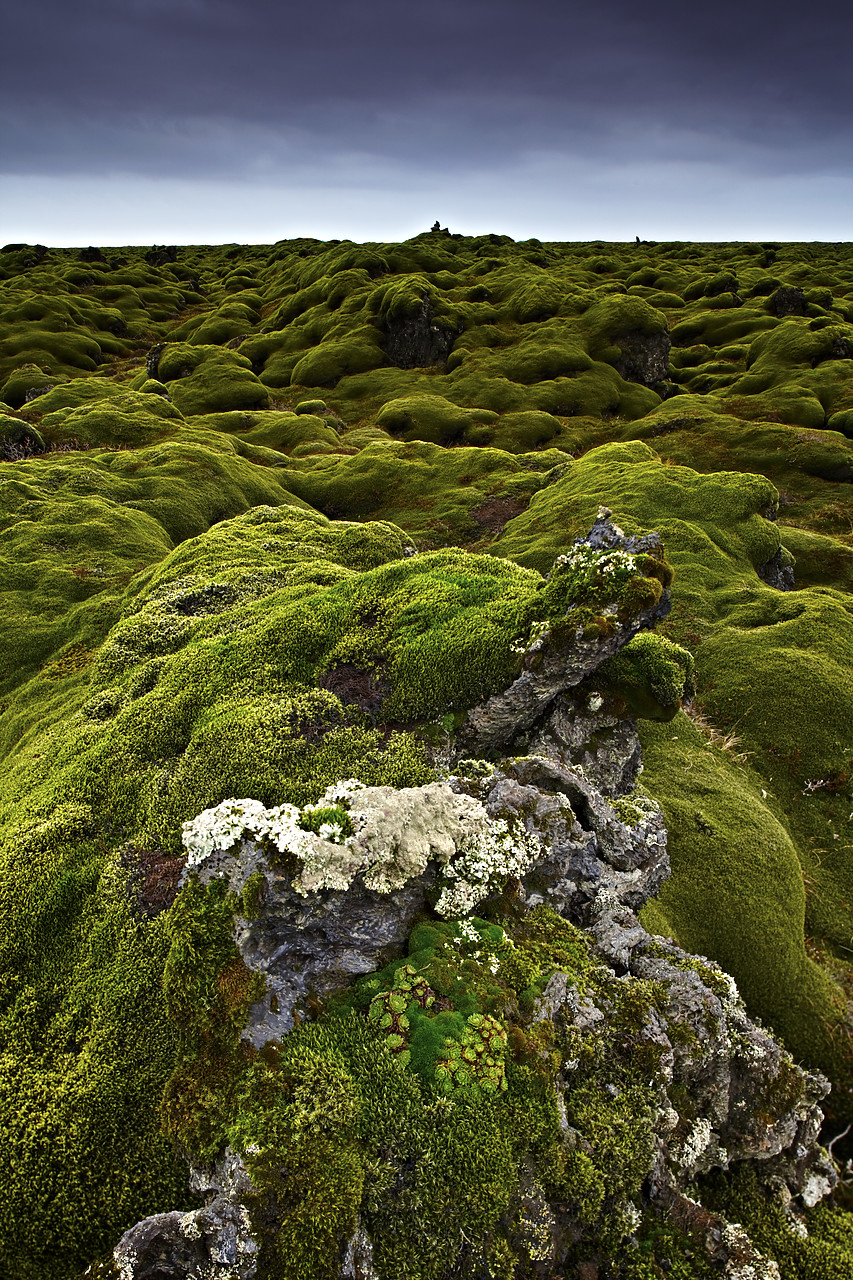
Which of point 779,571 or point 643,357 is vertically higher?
point 643,357

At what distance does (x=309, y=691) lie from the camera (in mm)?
9555

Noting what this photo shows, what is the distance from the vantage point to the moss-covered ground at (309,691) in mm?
5934

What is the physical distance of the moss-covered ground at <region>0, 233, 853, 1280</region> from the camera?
593 centimetres

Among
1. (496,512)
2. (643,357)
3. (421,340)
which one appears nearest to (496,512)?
(496,512)

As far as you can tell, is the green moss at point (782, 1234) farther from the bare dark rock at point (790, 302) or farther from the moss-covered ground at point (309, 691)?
the bare dark rock at point (790, 302)

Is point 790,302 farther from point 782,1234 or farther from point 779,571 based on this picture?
point 782,1234

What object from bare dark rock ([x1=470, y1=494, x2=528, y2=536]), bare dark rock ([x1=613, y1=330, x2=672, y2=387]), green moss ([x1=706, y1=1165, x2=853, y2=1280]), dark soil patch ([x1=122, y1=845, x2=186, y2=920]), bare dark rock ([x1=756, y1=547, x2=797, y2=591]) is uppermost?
bare dark rock ([x1=613, y1=330, x2=672, y2=387])

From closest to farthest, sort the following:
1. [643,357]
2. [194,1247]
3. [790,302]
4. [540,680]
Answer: [194,1247]
[540,680]
[643,357]
[790,302]

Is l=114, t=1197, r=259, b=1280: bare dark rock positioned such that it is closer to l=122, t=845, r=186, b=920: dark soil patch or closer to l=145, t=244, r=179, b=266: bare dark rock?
l=122, t=845, r=186, b=920: dark soil patch

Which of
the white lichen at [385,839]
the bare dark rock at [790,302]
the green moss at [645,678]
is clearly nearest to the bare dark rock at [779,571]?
the green moss at [645,678]

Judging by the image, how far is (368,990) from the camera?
6121 mm

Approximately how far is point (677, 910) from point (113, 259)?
518 ft

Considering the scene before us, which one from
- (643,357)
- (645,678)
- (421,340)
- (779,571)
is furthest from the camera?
(421,340)

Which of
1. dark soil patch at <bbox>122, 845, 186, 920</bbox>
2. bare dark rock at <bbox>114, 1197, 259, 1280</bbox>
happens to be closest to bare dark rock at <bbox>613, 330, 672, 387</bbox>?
dark soil patch at <bbox>122, 845, 186, 920</bbox>
